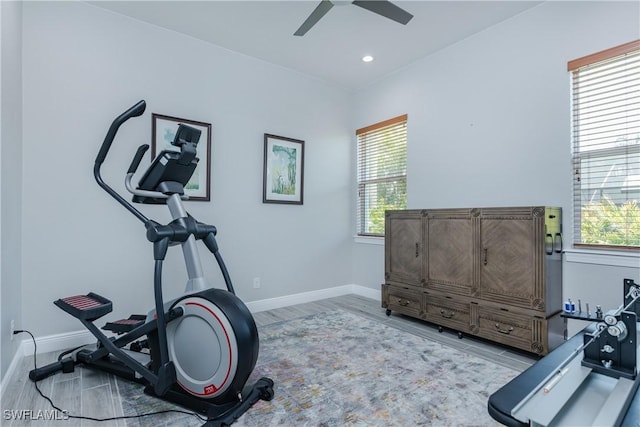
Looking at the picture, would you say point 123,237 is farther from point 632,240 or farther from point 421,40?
point 632,240

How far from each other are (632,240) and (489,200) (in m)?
1.07

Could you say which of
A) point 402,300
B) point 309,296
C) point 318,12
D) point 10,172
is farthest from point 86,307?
point 402,300

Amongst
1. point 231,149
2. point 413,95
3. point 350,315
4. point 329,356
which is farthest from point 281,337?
point 413,95

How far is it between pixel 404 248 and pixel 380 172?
49.6 inches

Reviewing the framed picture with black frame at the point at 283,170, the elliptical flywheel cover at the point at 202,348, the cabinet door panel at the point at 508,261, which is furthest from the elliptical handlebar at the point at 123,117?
the cabinet door panel at the point at 508,261

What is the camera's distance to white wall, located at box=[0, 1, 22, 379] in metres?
2.00

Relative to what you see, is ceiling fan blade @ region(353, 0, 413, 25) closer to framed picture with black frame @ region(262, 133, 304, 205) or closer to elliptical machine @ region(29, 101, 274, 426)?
elliptical machine @ region(29, 101, 274, 426)

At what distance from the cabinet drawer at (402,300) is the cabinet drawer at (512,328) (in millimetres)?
648

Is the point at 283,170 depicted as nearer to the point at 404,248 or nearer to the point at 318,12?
the point at 404,248

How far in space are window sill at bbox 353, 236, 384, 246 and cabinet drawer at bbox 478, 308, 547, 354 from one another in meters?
1.63

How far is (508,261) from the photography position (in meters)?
2.70

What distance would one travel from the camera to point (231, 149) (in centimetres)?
360

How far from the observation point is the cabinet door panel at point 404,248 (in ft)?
11.1

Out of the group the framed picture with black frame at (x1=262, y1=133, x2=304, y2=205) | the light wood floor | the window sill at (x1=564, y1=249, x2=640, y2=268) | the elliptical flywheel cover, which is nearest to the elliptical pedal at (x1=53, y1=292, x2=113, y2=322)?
the light wood floor
